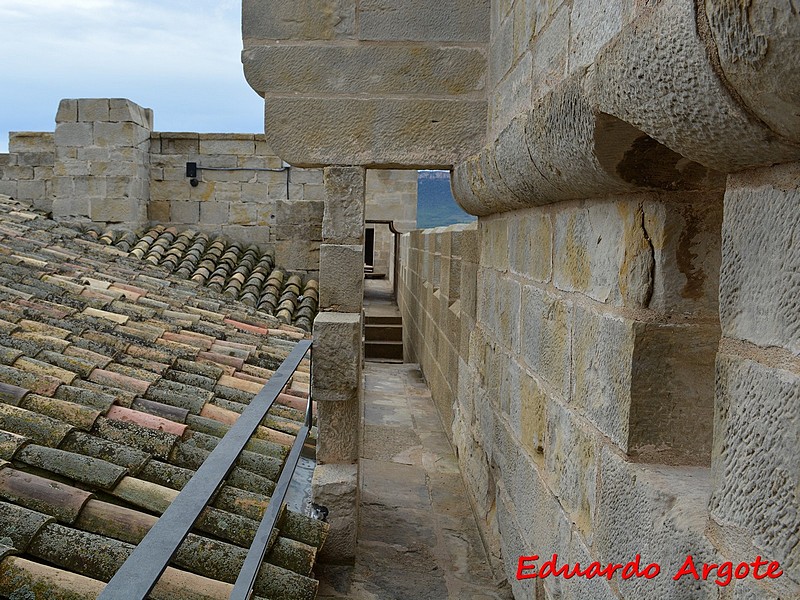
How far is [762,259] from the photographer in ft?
3.60

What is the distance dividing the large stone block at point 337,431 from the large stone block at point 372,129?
3.88 ft

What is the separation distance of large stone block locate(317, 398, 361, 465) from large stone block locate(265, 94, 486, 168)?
1183 millimetres

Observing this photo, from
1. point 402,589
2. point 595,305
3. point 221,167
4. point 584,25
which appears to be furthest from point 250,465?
point 221,167

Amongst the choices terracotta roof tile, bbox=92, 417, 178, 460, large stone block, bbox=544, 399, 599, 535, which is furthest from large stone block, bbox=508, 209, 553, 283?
terracotta roof tile, bbox=92, 417, 178, 460

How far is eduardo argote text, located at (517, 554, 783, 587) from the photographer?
1062 mm

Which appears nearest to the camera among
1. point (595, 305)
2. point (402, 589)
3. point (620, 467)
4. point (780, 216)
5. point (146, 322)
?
point (780, 216)

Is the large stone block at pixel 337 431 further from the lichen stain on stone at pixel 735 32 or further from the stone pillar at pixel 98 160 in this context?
the stone pillar at pixel 98 160

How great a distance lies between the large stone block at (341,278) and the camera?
11.8 ft

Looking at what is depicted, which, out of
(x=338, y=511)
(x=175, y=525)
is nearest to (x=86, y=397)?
(x=338, y=511)

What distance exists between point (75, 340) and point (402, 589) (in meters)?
2.37

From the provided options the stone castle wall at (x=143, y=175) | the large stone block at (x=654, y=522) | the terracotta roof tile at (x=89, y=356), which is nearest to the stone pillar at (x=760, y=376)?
the large stone block at (x=654, y=522)

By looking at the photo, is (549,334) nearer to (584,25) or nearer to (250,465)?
(584,25)

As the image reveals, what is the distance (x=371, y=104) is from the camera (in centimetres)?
366

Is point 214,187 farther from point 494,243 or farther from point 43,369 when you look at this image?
point 494,243
